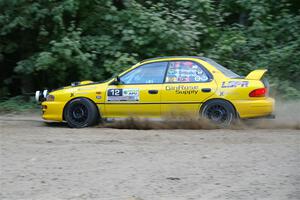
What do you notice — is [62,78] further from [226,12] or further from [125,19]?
[226,12]

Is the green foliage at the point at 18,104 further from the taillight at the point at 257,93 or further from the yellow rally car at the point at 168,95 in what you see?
the taillight at the point at 257,93

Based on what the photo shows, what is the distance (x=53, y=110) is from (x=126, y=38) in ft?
13.3

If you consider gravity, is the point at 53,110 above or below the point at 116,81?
below

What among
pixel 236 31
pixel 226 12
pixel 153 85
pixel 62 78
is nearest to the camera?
pixel 153 85

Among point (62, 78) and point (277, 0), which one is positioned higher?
point (277, 0)

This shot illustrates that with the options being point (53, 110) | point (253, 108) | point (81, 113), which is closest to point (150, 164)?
point (253, 108)

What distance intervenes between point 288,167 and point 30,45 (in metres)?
10.3

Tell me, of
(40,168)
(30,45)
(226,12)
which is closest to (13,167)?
(40,168)

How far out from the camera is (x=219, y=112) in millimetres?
10195

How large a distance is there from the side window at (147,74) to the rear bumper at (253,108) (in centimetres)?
158

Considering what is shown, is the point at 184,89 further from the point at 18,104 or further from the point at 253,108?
the point at 18,104

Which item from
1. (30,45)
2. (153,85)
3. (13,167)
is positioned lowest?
(13,167)

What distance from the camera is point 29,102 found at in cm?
1471

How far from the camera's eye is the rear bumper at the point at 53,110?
1091 cm
